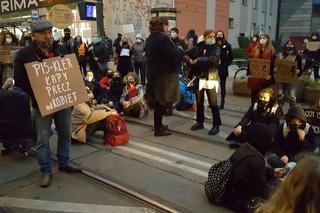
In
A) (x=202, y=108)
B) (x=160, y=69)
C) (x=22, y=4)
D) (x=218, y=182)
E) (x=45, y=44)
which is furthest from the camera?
(x=22, y=4)

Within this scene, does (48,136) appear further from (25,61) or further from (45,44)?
(45,44)

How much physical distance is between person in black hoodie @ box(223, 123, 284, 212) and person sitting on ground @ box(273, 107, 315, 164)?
2.53 ft

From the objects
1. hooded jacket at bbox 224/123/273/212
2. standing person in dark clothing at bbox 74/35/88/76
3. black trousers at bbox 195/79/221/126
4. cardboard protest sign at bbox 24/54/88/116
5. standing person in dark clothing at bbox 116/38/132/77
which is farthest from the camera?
standing person in dark clothing at bbox 74/35/88/76

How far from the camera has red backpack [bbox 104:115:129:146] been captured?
5.41 meters

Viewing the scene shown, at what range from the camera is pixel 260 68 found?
669 cm

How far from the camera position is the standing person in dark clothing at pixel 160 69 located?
5555 millimetres

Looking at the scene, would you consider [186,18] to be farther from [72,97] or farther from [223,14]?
[72,97]

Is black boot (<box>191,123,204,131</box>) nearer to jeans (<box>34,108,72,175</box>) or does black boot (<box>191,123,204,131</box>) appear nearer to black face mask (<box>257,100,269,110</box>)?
black face mask (<box>257,100,269,110</box>)

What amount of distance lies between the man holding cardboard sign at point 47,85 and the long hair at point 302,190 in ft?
9.53

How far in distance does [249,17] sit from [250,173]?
30.0m

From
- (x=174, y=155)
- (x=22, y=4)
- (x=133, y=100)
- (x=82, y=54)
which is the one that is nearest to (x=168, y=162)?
(x=174, y=155)

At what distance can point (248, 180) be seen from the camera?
328 cm

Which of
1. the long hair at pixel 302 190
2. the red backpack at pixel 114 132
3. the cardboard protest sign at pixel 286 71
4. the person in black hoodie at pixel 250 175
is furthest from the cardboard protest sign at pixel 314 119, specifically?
the long hair at pixel 302 190

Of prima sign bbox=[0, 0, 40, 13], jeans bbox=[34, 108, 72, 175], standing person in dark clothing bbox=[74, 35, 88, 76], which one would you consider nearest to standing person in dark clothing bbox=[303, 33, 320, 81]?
standing person in dark clothing bbox=[74, 35, 88, 76]
